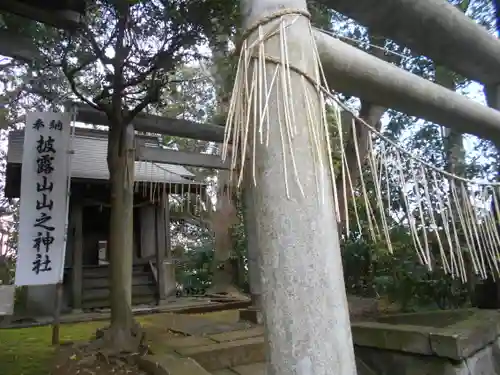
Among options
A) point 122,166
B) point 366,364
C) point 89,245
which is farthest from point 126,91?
point 89,245

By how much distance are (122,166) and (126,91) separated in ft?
3.42

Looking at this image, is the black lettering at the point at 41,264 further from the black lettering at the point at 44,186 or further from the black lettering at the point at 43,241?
the black lettering at the point at 44,186

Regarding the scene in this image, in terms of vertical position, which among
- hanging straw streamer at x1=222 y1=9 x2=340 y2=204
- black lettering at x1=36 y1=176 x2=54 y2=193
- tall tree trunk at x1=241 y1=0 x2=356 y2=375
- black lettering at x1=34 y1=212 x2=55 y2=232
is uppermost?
black lettering at x1=36 y1=176 x2=54 y2=193

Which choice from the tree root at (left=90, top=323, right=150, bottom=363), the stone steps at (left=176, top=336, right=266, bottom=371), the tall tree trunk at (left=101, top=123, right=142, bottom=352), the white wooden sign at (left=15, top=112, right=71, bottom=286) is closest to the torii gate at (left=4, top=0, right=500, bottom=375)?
the stone steps at (left=176, top=336, right=266, bottom=371)

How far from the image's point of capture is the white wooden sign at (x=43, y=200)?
5.06m

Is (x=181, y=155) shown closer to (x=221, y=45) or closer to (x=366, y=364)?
(x=221, y=45)

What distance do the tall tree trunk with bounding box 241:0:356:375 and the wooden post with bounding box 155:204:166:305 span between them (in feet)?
28.3

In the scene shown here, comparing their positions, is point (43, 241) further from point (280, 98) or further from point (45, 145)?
point (280, 98)

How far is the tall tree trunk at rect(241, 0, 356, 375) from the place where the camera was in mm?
892

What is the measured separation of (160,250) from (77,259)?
5.73ft

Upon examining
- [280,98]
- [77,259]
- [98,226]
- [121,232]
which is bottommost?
[280,98]

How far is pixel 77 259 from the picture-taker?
8.59 meters

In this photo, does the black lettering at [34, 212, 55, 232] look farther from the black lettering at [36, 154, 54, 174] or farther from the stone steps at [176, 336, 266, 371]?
the stone steps at [176, 336, 266, 371]

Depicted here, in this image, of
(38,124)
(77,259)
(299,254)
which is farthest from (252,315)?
(77,259)
